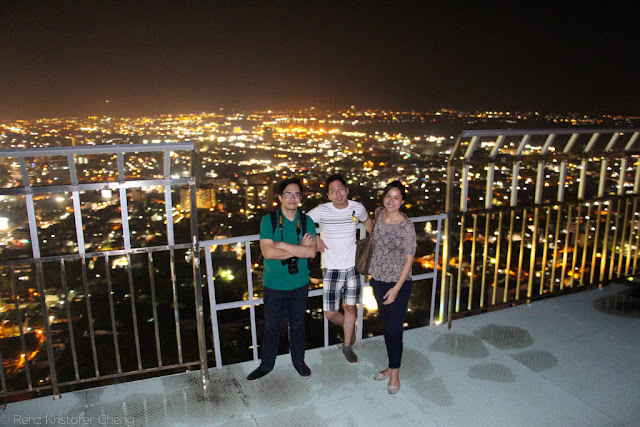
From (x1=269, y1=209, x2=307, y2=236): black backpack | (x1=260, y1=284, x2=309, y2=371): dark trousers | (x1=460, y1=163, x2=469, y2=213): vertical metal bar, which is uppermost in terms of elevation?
(x1=460, y1=163, x2=469, y2=213): vertical metal bar

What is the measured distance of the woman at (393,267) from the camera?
11.0 ft

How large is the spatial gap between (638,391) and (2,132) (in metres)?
24.0

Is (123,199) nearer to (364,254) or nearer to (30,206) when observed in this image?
(30,206)

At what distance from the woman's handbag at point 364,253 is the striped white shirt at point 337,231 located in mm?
69

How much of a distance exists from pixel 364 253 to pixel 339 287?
0.38 metres

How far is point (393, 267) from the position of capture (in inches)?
134

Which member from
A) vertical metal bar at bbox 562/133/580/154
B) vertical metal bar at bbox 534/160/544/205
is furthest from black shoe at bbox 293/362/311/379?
vertical metal bar at bbox 562/133/580/154

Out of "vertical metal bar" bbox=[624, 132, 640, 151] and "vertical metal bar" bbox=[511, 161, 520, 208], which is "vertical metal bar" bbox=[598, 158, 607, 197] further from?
"vertical metal bar" bbox=[511, 161, 520, 208]

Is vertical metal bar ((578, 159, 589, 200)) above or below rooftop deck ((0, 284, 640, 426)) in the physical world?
above

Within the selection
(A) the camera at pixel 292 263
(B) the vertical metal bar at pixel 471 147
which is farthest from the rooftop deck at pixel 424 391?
(B) the vertical metal bar at pixel 471 147

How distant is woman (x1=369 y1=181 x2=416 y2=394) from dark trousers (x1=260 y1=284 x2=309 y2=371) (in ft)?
2.13

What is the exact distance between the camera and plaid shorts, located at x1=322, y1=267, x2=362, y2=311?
3.69 metres

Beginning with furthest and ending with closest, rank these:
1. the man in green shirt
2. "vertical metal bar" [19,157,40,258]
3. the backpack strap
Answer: the backpack strap, the man in green shirt, "vertical metal bar" [19,157,40,258]

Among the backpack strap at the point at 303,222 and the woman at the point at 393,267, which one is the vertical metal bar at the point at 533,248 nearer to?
the woman at the point at 393,267
